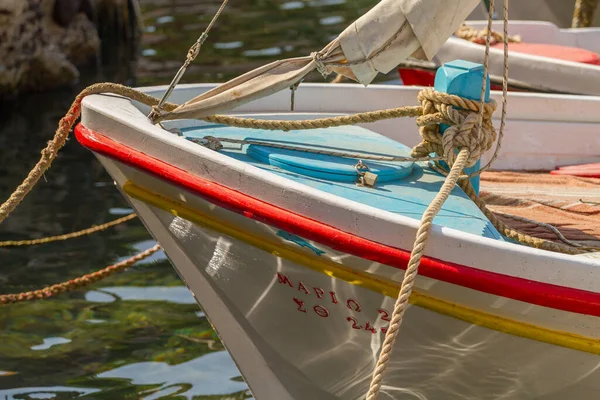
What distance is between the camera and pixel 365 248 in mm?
A: 3264

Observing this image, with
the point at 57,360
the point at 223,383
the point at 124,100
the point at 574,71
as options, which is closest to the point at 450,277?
the point at 124,100

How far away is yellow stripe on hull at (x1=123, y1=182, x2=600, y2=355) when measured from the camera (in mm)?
3244

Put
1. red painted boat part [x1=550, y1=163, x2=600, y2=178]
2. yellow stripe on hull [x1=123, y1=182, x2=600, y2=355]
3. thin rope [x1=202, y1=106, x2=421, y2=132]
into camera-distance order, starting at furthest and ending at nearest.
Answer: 1. red painted boat part [x1=550, y1=163, x2=600, y2=178]
2. thin rope [x1=202, y1=106, x2=421, y2=132]
3. yellow stripe on hull [x1=123, y1=182, x2=600, y2=355]

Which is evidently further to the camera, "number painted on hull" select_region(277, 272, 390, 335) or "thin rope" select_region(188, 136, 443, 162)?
"thin rope" select_region(188, 136, 443, 162)

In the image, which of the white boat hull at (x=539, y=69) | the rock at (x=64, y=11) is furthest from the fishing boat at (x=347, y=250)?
the rock at (x=64, y=11)

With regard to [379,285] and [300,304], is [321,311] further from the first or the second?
[379,285]

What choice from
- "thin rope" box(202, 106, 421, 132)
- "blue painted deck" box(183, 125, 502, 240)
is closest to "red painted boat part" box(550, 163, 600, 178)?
"blue painted deck" box(183, 125, 502, 240)

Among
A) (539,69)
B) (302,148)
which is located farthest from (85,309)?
(539,69)

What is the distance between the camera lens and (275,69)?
3904 millimetres

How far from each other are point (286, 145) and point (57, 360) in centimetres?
231

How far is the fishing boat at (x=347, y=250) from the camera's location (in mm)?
3213

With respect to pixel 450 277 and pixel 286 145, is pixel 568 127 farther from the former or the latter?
pixel 450 277

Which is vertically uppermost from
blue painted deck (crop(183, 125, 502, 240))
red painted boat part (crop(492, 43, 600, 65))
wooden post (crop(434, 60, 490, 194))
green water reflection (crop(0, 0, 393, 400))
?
red painted boat part (crop(492, 43, 600, 65))

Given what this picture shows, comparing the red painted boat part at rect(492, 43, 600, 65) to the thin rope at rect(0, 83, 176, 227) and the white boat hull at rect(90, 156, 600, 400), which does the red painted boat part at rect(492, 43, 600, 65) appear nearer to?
the thin rope at rect(0, 83, 176, 227)
